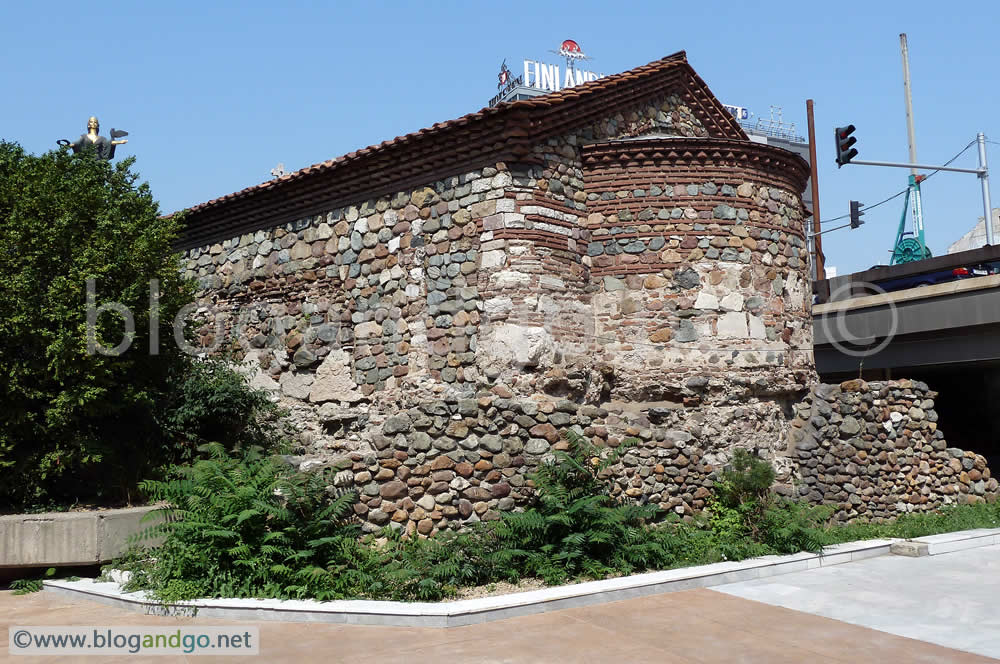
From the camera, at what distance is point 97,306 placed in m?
9.48

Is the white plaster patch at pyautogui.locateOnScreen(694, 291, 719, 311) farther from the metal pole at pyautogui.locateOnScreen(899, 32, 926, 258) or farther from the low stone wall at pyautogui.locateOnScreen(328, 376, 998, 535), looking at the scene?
the metal pole at pyautogui.locateOnScreen(899, 32, 926, 258)

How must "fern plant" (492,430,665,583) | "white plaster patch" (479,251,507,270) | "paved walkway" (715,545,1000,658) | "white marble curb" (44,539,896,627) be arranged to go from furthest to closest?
"white plaster patch" (479,251,507,270) < "fern plant" (492,430,665,583) < "white marble curb" (44,539,896,627) < "paved walkway" (715,545,1000,658)

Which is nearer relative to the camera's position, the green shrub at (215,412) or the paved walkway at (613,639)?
the paved walkway at (613,639)

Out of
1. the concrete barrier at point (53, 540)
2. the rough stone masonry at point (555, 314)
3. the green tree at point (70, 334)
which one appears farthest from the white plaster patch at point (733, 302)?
the concrete barrier at point (53, 540)

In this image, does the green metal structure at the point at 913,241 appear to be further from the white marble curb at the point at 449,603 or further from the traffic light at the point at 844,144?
the white marble curb at the point at 449,603

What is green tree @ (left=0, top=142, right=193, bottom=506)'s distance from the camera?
9.27m

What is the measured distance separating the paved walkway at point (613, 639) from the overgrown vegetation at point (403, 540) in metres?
0.64

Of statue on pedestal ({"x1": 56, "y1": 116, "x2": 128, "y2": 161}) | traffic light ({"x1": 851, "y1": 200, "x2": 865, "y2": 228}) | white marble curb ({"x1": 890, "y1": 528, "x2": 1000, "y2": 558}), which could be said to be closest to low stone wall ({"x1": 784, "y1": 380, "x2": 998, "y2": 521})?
white marble curb ({"x1": 890, "y1": 528, "x2": 1000, "y2": 558})

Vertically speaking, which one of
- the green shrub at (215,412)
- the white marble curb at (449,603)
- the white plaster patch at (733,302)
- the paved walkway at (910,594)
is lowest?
the paved walkway at (910,594)

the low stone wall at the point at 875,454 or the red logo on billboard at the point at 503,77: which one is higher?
the red logo on billboard at the point at 503,77

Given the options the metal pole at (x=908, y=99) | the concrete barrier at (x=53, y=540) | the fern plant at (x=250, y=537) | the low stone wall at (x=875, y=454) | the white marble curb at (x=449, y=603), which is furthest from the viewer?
the metal pole at (x=908, y=99)

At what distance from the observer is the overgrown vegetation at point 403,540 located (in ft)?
25.2

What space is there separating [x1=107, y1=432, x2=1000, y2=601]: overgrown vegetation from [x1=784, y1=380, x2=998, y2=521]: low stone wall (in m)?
1.86

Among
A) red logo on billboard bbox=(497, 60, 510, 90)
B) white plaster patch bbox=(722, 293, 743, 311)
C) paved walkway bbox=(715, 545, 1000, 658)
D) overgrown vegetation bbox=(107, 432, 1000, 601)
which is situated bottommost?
paved walkway bbox=(715, 545, 1000, 658)
